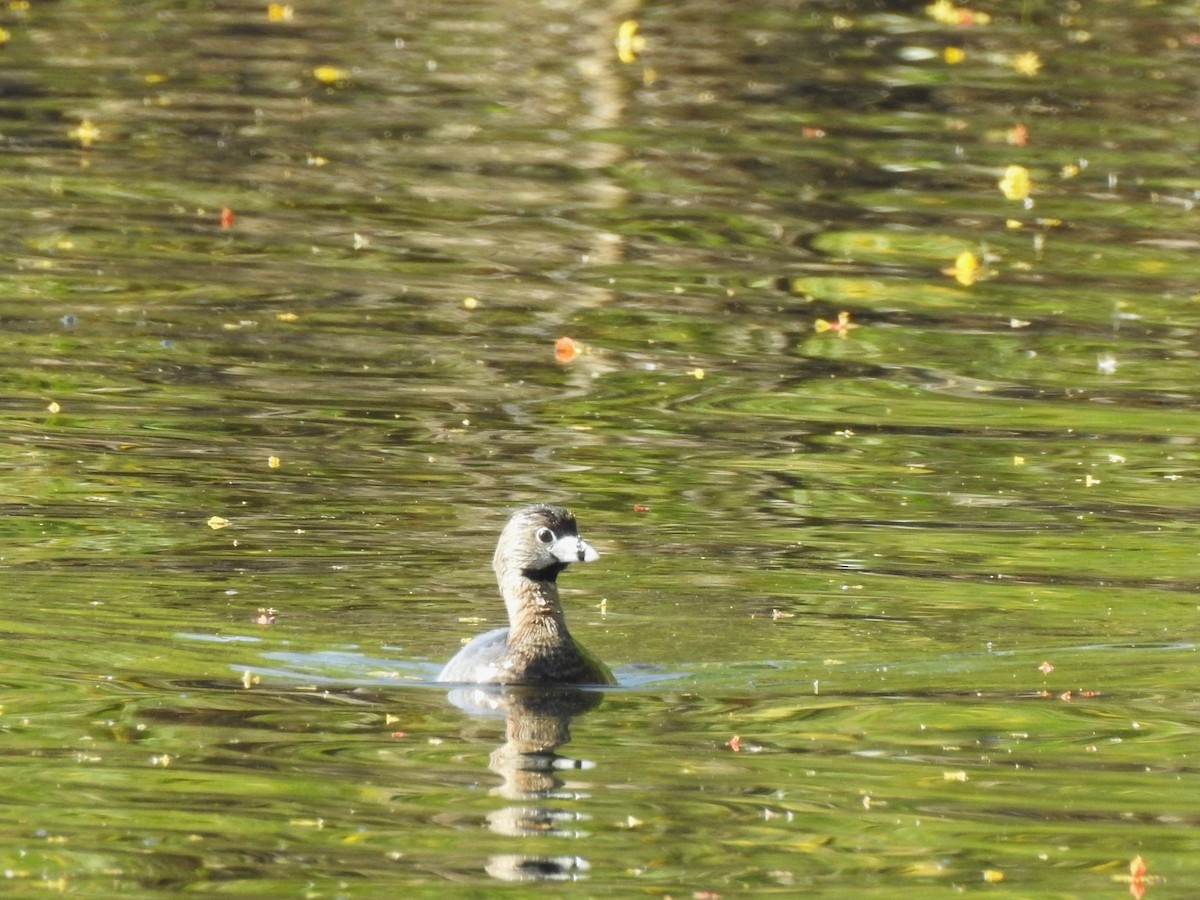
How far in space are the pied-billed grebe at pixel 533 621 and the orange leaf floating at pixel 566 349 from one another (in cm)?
466

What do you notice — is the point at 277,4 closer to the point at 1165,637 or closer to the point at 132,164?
the point at 132,164

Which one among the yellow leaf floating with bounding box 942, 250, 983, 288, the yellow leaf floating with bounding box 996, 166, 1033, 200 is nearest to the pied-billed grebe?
the yellow leaf floating with bounding box 942, 250, 983, 288

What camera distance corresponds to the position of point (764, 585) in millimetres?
9781

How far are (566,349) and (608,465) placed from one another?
2.15 meters

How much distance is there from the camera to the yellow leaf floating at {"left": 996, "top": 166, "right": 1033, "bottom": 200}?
59.1 feet

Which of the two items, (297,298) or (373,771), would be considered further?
(297,298)

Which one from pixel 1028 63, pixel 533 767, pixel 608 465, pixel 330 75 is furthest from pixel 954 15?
pixel 533 767

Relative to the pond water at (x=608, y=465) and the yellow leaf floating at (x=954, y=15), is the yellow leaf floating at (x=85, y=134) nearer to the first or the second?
the pond water at (x=608, y=465)

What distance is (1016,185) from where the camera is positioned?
18.1m

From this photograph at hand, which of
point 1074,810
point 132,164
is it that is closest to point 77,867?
point 1074,810

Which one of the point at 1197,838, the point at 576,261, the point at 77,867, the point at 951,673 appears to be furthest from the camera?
the point at 576,261

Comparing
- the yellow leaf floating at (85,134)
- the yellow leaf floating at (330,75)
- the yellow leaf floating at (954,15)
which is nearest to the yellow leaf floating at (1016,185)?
the yellow leaf floating at (330,75)

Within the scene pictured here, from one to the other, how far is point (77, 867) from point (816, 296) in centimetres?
946

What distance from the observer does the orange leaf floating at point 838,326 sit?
47.1 ft
